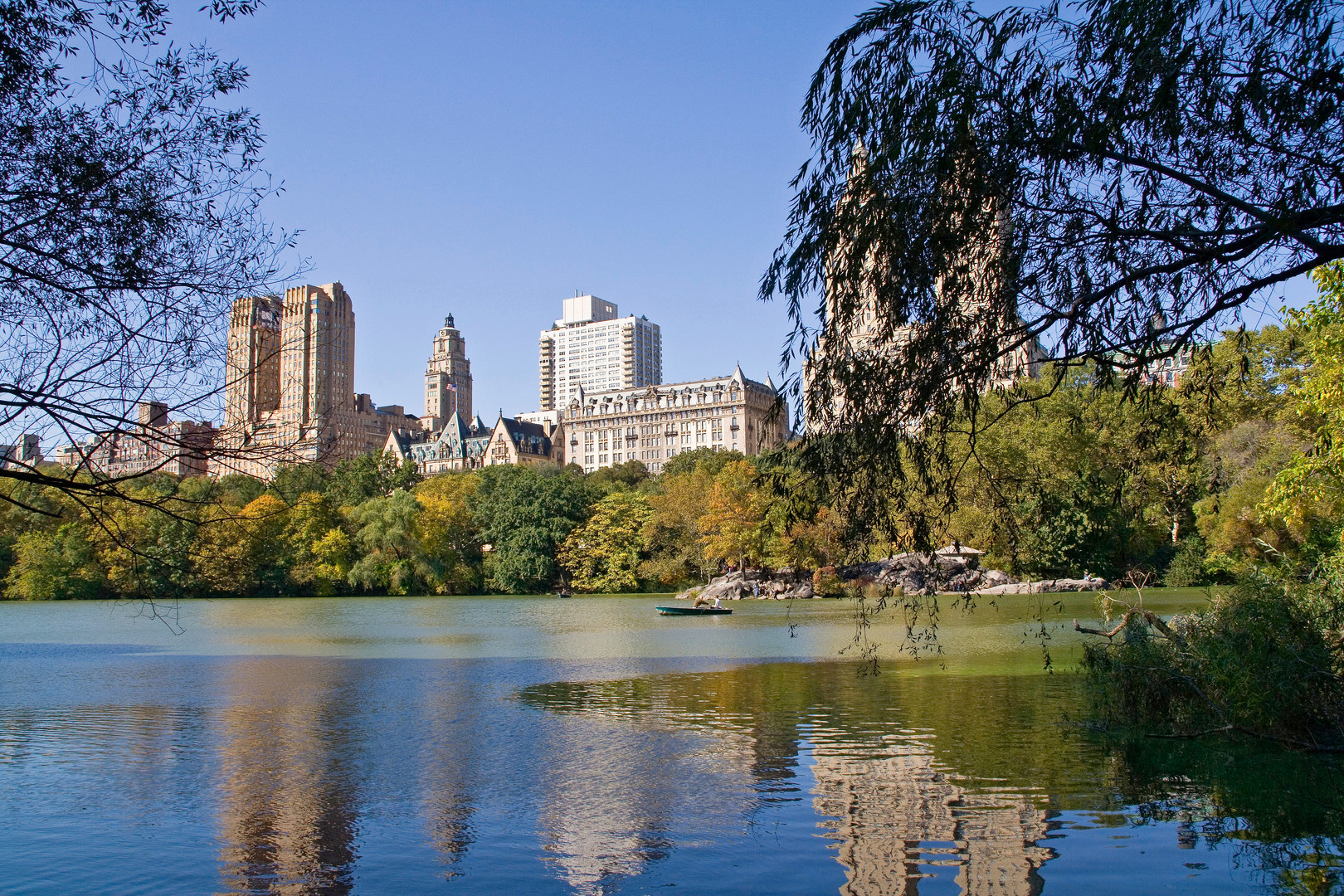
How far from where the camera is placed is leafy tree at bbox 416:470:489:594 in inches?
2921

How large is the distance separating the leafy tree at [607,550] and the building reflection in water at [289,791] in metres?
50.1

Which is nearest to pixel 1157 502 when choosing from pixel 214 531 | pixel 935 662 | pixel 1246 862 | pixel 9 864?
pixel 935 662

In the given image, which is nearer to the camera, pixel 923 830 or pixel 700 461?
pixel 923 830

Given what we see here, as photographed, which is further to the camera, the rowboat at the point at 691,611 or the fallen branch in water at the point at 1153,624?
the rowboat at the point at 691,611

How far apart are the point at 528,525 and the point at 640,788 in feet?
210

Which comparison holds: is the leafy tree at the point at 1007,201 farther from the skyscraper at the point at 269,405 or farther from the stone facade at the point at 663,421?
the stone facade at the point at 663,421

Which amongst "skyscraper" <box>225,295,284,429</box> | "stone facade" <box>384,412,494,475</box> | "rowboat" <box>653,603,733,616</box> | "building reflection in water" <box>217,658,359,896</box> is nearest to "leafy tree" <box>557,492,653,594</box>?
"rowboat" <box>653,603,733,616</box>

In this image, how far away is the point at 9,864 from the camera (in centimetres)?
940

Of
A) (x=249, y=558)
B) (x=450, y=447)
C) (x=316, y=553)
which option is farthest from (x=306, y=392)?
(x=450, y=447)

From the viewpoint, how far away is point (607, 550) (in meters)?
72.1

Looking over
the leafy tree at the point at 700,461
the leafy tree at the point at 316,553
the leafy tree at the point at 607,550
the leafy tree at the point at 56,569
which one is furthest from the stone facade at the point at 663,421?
the leafy tree at the point at 56,569

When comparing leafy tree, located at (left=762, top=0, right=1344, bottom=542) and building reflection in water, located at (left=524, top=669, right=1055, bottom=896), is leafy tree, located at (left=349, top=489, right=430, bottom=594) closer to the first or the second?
building reflection in water, located at (left=524, top=669, right=1055, bottom=896)

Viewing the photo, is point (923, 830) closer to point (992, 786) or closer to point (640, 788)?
point (992, 786)

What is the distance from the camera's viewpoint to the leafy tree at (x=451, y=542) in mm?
74188
